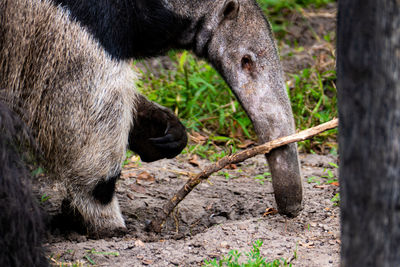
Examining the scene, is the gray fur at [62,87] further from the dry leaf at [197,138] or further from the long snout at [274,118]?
the dry leaf at [197,138]

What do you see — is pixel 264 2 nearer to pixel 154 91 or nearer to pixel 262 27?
pixel 154 91

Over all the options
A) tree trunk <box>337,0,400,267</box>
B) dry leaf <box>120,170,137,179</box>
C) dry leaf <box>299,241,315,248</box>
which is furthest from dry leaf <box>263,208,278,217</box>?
tree trunk <box>337,0,400,267</box>

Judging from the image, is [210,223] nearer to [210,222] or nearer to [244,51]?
[210,222]

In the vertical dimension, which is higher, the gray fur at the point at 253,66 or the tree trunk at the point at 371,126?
the tree trunk at the point at 371,126

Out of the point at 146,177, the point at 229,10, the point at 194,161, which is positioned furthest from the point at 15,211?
the point at 194,161

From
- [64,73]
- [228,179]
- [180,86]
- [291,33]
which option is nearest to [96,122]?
[64,73]

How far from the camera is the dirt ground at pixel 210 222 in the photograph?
3396 mm

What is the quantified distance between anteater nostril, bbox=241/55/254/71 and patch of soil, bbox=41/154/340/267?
3.36 feet

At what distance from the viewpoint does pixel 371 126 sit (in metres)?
1.76

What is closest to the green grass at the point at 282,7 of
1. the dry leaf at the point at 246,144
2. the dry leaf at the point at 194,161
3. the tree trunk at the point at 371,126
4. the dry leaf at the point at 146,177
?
the dry leaf at the point at 246,144

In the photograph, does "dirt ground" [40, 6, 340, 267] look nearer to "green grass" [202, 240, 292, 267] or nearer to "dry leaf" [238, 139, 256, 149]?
"green grass" [202, 240, 292, 267]

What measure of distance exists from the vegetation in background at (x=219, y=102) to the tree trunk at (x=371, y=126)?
3517 millimetres

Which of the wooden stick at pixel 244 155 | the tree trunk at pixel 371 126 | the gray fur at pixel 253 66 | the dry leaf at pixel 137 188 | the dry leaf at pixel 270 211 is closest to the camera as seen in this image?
the tree trunk at pixel 371 126

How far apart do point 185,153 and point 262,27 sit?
182 centimetres
